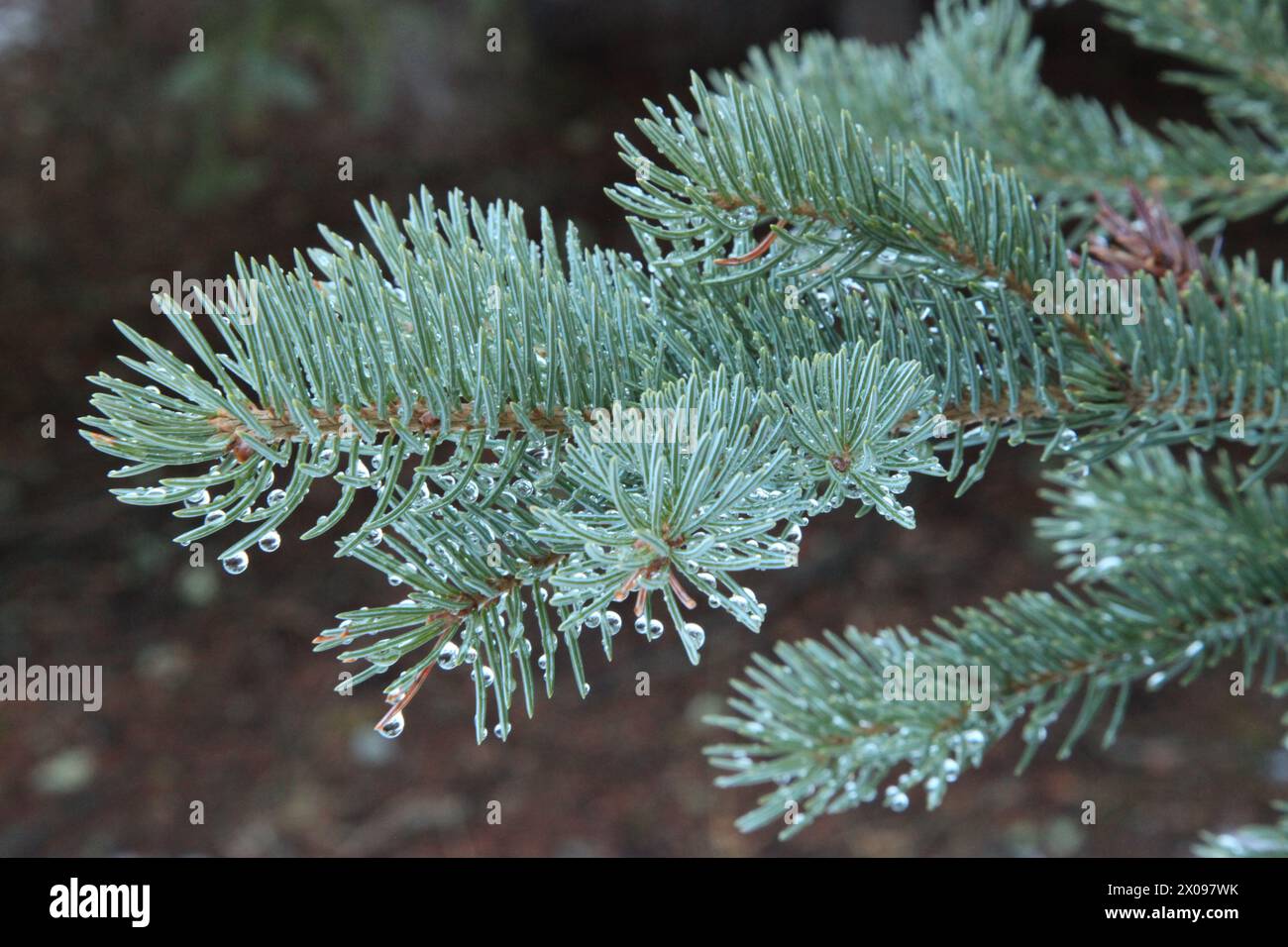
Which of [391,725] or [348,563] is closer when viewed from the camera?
[391,725]

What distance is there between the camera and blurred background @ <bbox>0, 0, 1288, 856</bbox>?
192 centimetres

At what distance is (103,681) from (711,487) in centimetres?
219

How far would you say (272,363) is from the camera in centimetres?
38

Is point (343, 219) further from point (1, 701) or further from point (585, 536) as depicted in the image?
point (585, 536)

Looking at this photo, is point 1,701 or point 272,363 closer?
point 272,363

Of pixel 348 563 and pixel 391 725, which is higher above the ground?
pixel 348 563

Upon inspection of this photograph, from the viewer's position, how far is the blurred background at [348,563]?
1.92 metres

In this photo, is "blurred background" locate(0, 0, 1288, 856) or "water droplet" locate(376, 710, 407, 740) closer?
"water droplet" locate(376, 710, 407, 740)

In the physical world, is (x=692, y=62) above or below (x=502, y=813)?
above

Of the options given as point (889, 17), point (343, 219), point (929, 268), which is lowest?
point (929, 268)

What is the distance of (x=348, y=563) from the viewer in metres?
2.42

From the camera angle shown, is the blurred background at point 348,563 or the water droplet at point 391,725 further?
the blurred background at point 348,563
